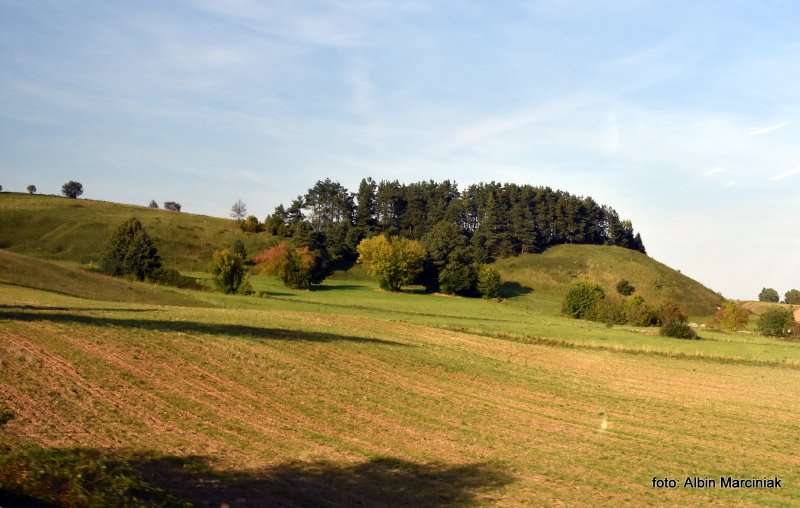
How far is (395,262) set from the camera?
348ft

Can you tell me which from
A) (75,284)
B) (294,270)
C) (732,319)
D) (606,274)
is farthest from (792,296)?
(75,284)

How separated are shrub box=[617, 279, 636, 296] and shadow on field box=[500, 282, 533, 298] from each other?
16.2 meters

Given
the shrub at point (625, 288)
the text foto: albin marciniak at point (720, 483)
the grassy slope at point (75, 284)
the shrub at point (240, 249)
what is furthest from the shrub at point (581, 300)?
the text foto: albin marciniak at point (720, 483)

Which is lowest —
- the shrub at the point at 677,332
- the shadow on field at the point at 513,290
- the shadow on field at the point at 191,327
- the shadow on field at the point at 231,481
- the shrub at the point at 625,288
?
the shadow on field at the point at 231,481

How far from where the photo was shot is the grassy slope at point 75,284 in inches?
1861

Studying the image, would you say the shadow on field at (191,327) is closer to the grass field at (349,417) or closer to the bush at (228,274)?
the grass field at (349,417)

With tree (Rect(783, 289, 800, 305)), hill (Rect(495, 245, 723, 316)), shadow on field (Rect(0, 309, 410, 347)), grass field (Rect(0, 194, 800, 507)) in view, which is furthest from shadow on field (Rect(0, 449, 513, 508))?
tree (Rect(783, 289, 800, 305))

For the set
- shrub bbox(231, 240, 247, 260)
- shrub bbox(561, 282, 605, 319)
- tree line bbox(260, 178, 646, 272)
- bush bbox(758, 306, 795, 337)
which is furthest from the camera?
tree line bbox(260, 178, 646, 272)

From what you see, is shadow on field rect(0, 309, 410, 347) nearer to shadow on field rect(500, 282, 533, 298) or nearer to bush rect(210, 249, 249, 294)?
bush rect(210, 249, 249, 294)

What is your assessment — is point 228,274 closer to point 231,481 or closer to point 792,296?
point 231,481

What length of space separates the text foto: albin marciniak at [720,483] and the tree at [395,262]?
90444 millimetres

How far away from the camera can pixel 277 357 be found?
25.5 meters

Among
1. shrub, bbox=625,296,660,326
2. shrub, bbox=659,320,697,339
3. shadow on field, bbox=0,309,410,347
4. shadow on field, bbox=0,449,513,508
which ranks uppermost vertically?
shrub, bbox=625,296,660,326

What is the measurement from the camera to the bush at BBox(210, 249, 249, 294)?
73625 mm
